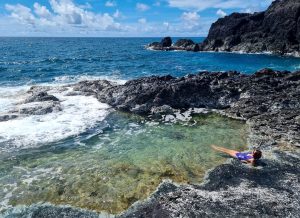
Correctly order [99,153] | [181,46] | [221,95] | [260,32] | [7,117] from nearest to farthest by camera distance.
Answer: [99,153] → [7,117] → [221,95] → [260,32] → [181,46]

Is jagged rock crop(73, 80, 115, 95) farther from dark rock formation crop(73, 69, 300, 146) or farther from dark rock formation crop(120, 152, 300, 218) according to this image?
dark rock formation crop(120, 152, 300, 218)

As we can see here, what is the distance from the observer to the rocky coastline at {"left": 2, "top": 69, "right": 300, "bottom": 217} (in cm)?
1592

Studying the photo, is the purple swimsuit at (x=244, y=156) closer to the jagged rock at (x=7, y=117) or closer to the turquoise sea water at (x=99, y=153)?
the turquoise sea water at (x=99, y=153)

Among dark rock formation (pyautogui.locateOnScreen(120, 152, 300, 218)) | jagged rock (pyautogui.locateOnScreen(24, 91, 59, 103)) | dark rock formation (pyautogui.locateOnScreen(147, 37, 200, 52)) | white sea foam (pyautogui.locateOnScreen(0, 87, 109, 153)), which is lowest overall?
dark rock formation (pyautogui.locateOnScreen(147, 37, 200, 52))

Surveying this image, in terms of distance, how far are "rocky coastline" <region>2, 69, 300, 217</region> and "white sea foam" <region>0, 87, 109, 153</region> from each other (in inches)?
63.9

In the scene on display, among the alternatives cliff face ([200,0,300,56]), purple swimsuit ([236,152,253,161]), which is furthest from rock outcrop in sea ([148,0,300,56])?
purple swimsuit ([236,152,253,161])

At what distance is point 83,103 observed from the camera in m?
36.6

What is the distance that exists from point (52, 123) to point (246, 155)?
1734 cm

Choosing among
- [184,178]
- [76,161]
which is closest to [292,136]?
[184,178]

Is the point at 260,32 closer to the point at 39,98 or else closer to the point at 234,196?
the point at 39,98

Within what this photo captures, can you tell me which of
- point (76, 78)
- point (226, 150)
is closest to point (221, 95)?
point (226, 150)

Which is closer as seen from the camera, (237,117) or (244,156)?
(244,156)

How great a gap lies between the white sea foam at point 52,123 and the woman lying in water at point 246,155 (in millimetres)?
12342

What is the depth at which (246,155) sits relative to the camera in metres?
21.5
